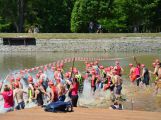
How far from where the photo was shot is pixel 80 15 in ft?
210

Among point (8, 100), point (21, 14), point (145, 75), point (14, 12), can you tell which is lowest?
point (145, 75)

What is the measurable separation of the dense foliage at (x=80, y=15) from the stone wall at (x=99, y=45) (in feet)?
29.4

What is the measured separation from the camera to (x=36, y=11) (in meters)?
71.4

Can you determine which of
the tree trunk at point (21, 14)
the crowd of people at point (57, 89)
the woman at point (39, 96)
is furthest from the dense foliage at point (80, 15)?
the woman at point (39, 96)

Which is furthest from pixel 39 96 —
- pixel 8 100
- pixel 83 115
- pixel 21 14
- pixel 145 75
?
pixel 21 14

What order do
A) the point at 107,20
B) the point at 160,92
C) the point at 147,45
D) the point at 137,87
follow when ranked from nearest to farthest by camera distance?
the point at 160,92, the point at 137,87, the point at 147,45, the point at 107,20

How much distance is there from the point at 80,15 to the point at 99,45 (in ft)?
Result: 35.6

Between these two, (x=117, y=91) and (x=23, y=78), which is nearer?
(x=117, y=91)

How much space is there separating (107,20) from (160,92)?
39.7 meters

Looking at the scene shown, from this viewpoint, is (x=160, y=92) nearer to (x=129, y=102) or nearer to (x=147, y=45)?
(x=129, y=102)

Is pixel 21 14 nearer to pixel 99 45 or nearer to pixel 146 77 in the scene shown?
pixel 99 45

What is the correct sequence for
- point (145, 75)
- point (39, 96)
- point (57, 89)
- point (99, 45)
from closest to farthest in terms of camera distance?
1. point (57, 89)
2. point (39, 96)
3. point (145, 75)
4. point (99, 45)

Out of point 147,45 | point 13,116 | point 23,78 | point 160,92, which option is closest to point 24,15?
point 147,45

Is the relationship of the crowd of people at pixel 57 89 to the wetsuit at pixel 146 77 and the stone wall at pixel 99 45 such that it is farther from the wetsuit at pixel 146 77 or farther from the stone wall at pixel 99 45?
the stone wall at pixel 99 45
